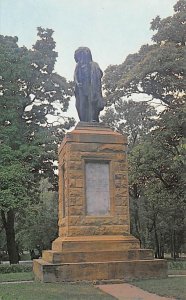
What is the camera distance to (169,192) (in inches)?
822

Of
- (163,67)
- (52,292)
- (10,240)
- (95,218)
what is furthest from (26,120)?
(52,292)

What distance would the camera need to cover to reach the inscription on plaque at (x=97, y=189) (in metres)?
11.1

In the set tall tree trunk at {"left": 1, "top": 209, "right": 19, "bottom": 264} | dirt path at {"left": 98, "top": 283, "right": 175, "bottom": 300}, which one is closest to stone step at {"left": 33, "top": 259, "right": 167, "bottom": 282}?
dirt path at {"left": 98, "top": 283, "right": 175, "bottom": 300}

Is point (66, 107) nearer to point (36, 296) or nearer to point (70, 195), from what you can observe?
point (70, 195)

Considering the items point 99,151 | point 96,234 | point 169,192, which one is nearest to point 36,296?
point 96,234

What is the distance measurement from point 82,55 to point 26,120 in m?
11.0

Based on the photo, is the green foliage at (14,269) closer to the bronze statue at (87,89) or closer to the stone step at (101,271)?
the stone step at (101,271)

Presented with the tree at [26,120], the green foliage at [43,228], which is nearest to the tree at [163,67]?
the tree at [26,120]

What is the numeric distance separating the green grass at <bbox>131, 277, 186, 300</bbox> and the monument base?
43 centimetres

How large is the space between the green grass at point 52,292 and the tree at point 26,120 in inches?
358

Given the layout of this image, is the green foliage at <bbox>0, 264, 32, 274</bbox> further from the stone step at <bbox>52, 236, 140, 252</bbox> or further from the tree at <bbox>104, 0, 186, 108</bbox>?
the tree at <bbox>104, 0, 186, 108</bbox>

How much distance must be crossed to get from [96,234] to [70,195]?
3.76ft

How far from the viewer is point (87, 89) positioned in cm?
1252

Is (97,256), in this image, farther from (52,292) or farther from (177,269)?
(177,269)
